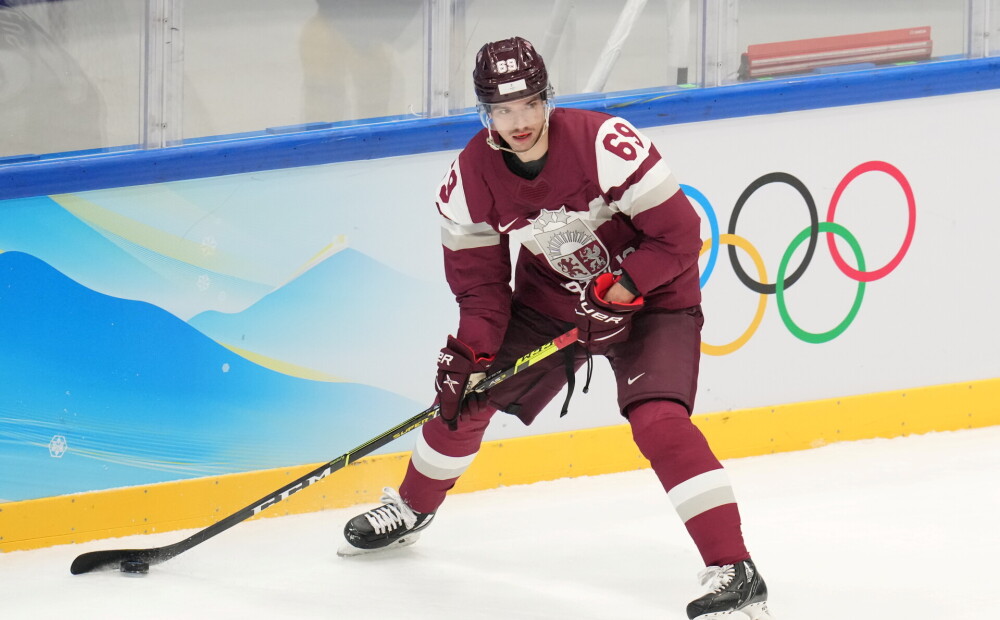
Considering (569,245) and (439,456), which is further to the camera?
(439,456)

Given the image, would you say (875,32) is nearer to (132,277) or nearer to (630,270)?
(630,270)

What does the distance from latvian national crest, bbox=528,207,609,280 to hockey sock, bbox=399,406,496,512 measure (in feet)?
1.19

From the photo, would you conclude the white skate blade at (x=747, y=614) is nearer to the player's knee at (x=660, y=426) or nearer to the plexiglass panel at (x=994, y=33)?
the player's knee at (x=660, y=426)

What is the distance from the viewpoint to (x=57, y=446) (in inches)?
113

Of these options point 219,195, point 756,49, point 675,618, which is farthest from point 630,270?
point 756,49

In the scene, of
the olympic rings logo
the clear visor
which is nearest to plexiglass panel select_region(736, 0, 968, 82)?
the olympic rings logo

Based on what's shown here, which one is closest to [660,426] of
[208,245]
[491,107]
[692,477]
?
[692,477]

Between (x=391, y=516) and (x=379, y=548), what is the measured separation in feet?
0.27

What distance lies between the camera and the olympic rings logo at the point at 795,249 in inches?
133

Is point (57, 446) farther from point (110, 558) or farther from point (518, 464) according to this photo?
point (518, 464)

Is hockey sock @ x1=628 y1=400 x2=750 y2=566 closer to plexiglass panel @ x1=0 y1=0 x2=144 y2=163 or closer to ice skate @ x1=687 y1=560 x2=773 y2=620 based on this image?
ice skate @ x1=687 y1=560 x2=773 y2=620

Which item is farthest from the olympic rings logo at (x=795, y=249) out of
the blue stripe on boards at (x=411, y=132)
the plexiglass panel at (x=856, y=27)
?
the plexiglass panel at (x=856, y=27)

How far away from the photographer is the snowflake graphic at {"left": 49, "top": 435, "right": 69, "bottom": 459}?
9.41ft

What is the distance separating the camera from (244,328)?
301cm
